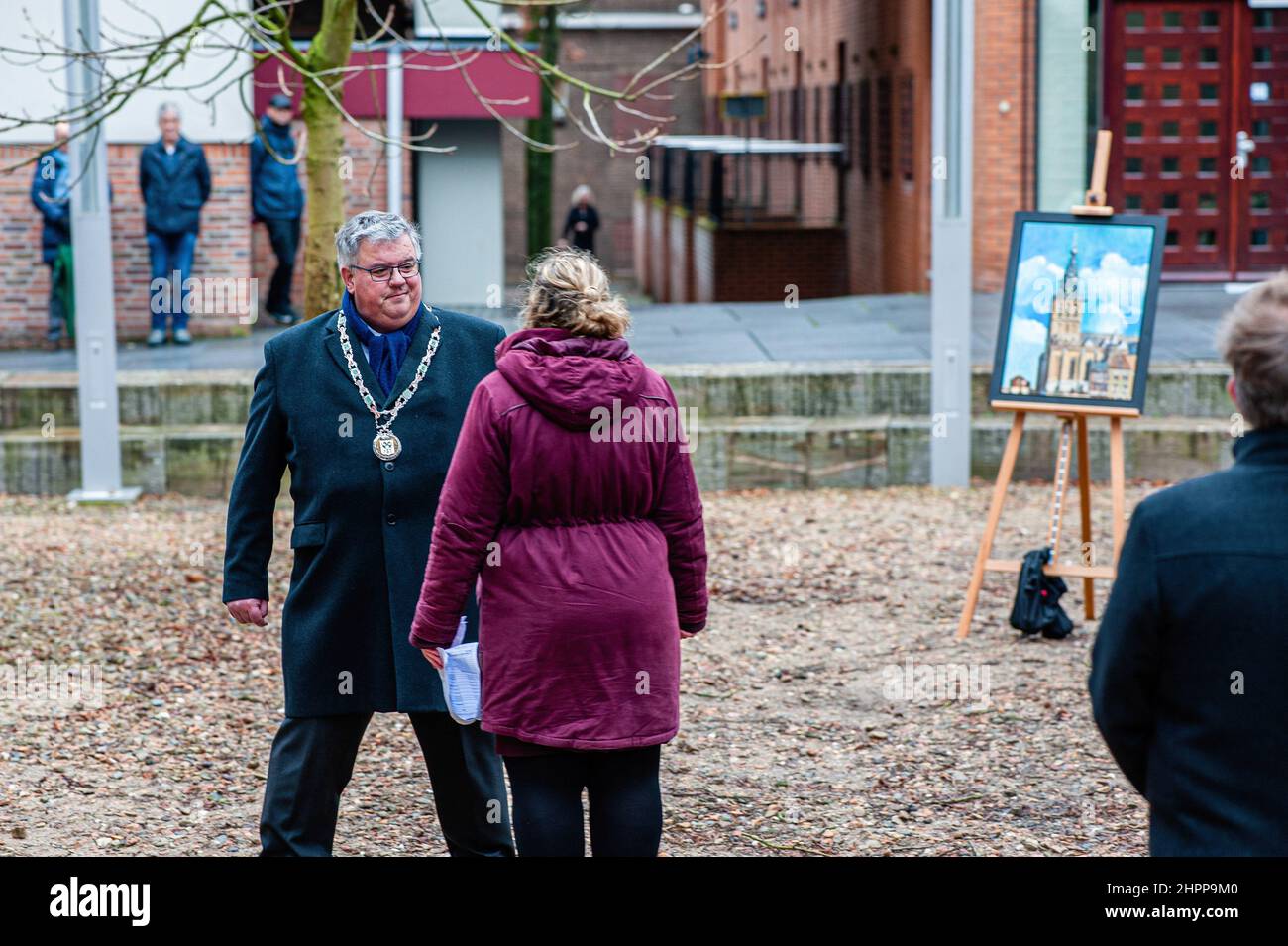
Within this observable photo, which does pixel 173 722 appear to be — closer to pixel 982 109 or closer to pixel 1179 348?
pixel 1179 348

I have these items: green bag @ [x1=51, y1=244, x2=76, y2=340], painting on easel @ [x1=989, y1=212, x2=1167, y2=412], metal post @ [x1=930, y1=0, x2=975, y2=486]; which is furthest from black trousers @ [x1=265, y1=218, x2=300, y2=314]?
painting on easel @ [x1=989, y1=212, x2=1167, y2=412]

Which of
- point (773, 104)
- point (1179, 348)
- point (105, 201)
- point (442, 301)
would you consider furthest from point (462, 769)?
point (773, 104)

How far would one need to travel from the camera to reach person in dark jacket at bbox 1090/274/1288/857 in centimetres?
295

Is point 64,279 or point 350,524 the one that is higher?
point 64,279

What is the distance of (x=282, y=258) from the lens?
16.0 meters

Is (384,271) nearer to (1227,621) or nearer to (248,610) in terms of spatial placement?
(248,610)

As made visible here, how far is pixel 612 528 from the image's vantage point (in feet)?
13.3

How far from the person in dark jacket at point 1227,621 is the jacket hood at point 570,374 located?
1.32 meters

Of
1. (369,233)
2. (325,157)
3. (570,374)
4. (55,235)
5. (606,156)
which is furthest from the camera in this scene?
(606,156)

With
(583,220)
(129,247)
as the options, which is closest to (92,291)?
(129,247)

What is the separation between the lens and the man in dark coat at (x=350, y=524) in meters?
4.73

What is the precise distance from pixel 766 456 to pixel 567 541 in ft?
27.2

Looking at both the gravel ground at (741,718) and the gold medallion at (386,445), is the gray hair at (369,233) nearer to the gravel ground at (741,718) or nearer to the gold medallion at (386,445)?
the gold medallion at (386,445)

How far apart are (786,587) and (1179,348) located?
535 centimetres
